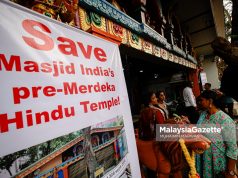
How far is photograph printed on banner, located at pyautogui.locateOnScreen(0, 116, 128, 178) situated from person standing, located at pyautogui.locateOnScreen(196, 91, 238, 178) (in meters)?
1.17

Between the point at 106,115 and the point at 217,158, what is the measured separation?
150 cm

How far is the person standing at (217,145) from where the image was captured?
189cm

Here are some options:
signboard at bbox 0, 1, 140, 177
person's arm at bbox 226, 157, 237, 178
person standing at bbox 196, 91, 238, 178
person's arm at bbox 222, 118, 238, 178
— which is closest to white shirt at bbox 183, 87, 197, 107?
person standing at bbox 196, 91, 238, 178

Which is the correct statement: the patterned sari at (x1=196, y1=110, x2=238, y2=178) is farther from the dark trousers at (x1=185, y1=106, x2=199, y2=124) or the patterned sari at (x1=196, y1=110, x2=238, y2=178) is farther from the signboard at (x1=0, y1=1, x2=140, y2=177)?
the dark trousers at (x1=185, y1=106, x2=199, y2=124)

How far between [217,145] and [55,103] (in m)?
1.89

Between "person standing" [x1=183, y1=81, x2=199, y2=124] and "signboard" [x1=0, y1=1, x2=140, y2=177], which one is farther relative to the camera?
"person standing" [x1=183, y1=81, x2=199, y2=124]

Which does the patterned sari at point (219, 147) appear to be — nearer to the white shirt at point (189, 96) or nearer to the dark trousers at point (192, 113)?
the white shirt at point (189, 96)

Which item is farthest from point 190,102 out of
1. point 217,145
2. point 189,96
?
point 217,145

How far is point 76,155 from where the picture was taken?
42.4 inches

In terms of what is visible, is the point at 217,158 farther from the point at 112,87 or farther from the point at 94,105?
the point at 94,105

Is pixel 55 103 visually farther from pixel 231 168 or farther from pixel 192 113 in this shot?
pixel 192 113

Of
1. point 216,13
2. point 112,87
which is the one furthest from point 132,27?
point 216,13

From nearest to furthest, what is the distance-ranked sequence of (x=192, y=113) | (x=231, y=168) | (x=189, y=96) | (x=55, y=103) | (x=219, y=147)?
1. (x=55, y=103)
2. (x=231, y=168)
3. (x=219, y=147)
4. (x=189, y=96)
5. (x=192, y=113)

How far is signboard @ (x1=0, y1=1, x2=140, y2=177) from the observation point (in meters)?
0.81
